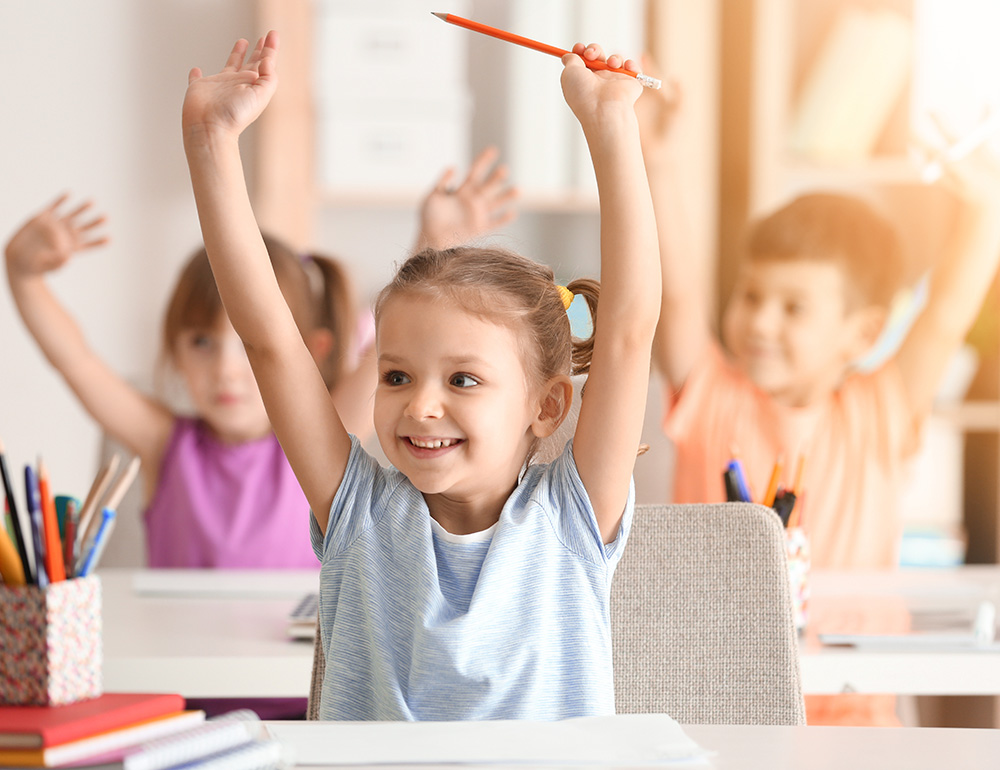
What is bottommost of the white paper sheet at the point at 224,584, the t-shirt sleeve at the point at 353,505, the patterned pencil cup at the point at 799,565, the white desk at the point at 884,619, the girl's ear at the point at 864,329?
the white desk at the point at 884,619

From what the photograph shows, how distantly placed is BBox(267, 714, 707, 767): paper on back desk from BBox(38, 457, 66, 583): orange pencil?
146mm

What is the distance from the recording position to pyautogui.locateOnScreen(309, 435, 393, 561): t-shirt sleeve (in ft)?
2.61

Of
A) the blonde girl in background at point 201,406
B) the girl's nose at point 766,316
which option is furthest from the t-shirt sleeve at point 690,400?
the blonde girl in background at point 201,406

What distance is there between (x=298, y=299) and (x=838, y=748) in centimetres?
134

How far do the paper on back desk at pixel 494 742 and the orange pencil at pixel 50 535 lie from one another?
0.15 meters

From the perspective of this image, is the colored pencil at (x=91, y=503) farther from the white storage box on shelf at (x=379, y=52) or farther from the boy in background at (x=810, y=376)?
the white storage box on shelf at (x=379, y=52)

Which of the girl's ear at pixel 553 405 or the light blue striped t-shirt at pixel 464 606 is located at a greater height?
the girl's ear at pixel 553 405

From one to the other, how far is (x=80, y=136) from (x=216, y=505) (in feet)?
4.57

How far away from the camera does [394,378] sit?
799 mm

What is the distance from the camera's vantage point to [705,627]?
36.4 inches

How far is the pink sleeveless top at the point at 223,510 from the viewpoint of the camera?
70.1 inches

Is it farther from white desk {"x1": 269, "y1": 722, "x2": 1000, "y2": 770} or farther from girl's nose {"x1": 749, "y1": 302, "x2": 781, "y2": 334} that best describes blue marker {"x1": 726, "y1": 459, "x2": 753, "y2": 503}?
girl's nose {"x1": 749, "y1": 302, "x2": 781, "y2": 334}

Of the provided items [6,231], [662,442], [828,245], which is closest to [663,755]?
[662,442]

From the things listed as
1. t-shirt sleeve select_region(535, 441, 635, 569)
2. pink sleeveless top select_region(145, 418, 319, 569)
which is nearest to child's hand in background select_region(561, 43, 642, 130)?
t-shirt sleeve select_region(535, 441, 635, 569)
